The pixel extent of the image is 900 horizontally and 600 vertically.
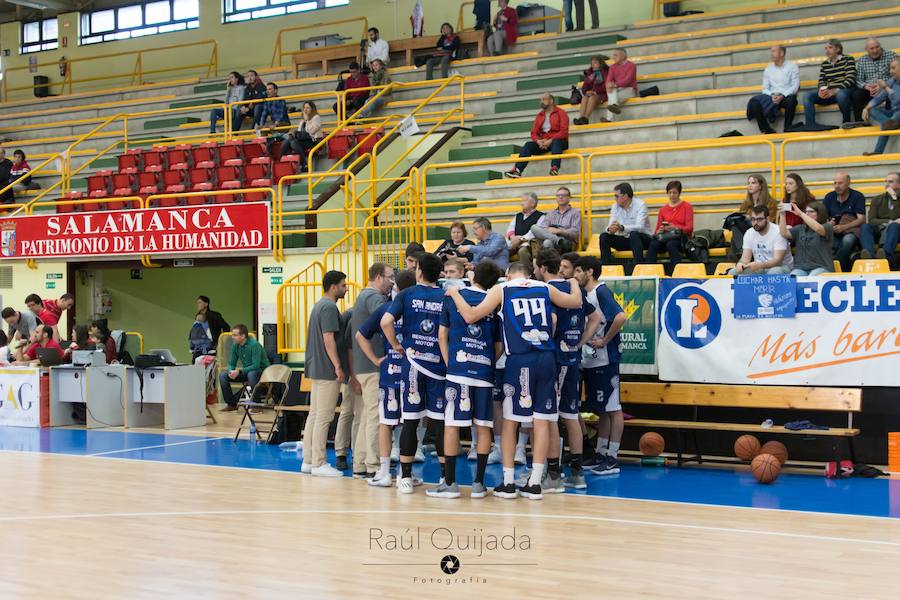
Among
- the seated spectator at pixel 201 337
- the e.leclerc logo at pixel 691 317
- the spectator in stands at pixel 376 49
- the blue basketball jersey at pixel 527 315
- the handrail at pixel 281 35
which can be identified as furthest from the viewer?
the handrail at pixel 281 35

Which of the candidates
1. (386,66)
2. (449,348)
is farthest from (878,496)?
(386,66)

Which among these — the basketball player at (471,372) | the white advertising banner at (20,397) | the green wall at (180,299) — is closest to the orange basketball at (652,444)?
the basketball player at (471,372)

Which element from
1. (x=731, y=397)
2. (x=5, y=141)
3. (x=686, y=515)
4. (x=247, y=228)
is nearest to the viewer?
(x=686, y=515)

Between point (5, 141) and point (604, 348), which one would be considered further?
point (5, 141)

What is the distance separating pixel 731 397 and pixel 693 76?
Result: 8.34 metres

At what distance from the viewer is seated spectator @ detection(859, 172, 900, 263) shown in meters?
11.5

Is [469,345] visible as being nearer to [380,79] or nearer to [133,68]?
[380,79]

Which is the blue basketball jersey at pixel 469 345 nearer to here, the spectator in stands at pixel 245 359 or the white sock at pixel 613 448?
the white sock at pixel 613 448

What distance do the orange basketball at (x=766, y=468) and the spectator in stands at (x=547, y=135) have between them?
24.7 ft

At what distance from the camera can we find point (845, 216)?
473 inches

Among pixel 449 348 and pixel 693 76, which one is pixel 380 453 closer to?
pixel 449 348

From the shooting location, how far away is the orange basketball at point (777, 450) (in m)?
10.1

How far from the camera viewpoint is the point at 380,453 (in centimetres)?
965

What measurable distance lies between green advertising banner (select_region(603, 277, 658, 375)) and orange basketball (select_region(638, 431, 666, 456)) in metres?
0.78
